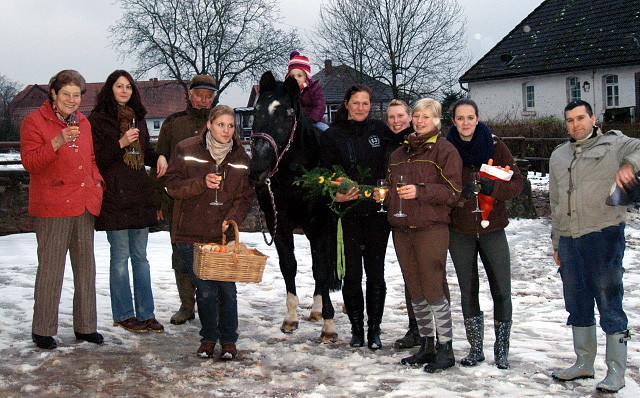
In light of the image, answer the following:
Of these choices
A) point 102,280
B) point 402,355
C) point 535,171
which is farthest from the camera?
point 535,171

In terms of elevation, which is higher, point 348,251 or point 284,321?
point 348,251

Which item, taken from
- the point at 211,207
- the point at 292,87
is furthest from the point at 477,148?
the point at 211,207

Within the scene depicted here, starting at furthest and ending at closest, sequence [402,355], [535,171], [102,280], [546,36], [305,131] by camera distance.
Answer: [546,36], [535,171], [102,280], [305,131], [402,355]

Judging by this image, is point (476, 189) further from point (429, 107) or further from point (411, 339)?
point (411, 339)

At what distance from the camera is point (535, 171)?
16891 millimetres

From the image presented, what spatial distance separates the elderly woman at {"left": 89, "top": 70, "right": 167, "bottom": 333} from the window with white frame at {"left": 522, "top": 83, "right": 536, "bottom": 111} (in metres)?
26.2

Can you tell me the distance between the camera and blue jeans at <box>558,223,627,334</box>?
154 inches

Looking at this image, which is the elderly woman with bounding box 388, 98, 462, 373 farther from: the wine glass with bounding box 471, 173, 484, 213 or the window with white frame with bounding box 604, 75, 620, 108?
the window with white frame with bounding box 604, 75, 620, 108

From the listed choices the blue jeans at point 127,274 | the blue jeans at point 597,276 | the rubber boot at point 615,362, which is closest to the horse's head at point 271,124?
the blue jeans at point 127,274

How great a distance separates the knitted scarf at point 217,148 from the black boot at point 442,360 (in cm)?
215

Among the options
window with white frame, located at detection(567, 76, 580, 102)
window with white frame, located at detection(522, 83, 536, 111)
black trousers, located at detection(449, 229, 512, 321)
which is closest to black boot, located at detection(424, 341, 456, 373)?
black trousers, located at detection(449, 229, 512, 321)

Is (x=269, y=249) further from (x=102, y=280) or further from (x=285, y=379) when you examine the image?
(x=285, y=379)

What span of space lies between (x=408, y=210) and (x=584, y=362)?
5.18 ft

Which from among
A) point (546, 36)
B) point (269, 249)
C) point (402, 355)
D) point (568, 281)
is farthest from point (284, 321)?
point (546, 36)
